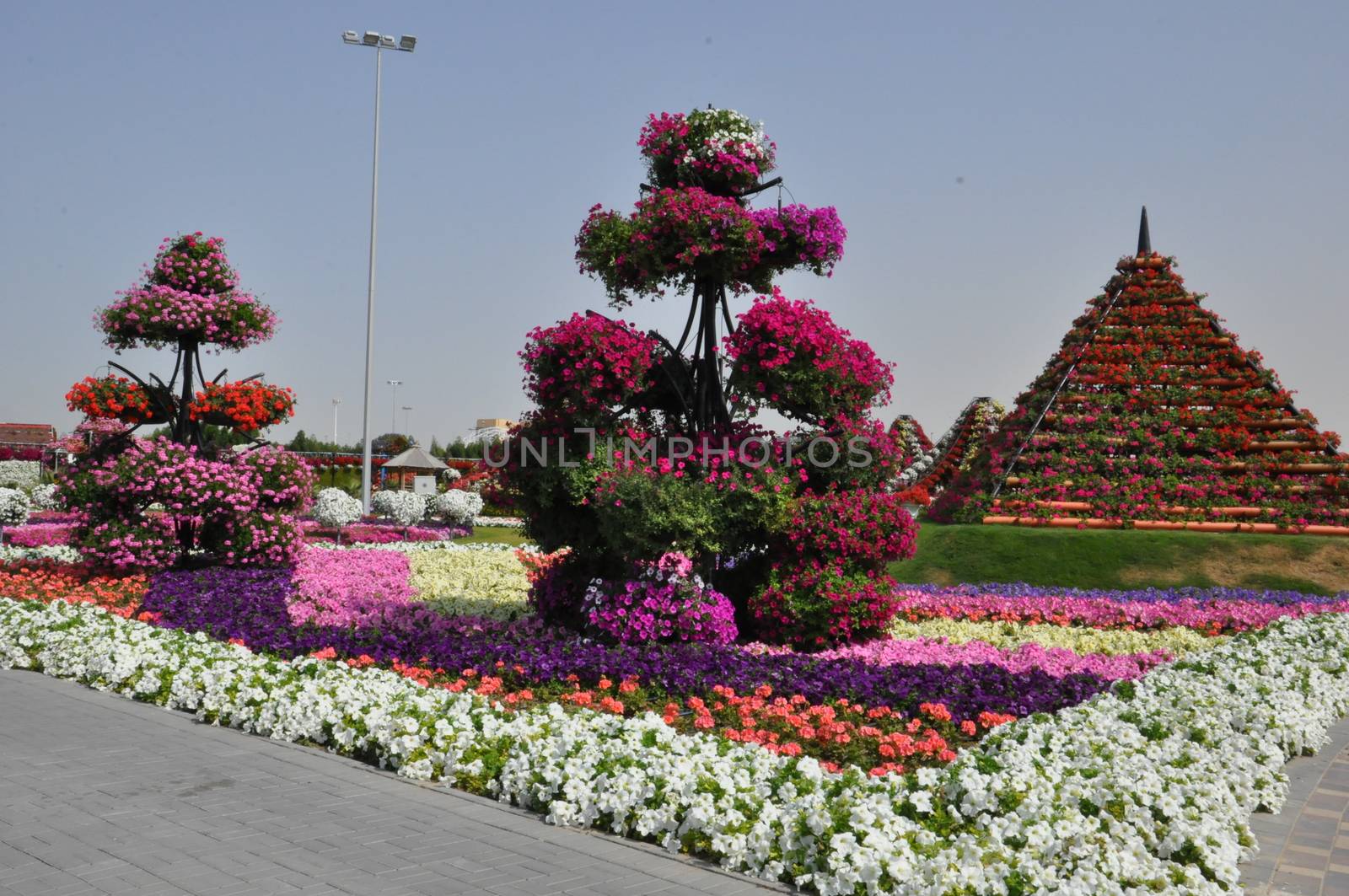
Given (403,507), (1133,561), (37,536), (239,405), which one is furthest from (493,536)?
(1133,561)

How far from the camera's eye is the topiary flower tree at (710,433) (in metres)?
8.95

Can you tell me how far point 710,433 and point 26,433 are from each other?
6210 cm

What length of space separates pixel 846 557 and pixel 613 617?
2.03 meters

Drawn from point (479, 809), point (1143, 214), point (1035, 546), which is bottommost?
point (479, 809)

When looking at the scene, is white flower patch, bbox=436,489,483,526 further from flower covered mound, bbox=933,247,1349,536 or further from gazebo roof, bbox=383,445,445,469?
flower covered mound, bbox=933,247,1349,536

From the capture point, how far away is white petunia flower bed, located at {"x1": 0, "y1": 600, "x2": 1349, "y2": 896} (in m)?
4.27

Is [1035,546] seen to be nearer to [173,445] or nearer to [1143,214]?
[1143,214]

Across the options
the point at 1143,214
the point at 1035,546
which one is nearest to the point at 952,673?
the point at 1035,546

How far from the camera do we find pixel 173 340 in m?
14.4

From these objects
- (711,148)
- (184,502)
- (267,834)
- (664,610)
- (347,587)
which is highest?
(711,148)

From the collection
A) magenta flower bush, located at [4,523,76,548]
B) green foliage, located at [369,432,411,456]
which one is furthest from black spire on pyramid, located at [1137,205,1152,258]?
green foliage, located at [369,432,411,456]

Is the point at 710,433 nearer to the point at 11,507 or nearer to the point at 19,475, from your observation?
the point at 11,507

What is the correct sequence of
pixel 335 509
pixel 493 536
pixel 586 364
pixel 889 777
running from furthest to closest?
pixel 493 536
pixel 335 509
pixel 586 364
pixel 889 777

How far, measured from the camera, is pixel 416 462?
1409 inches
